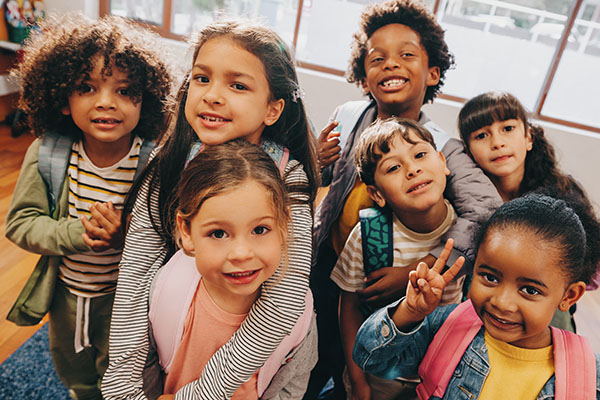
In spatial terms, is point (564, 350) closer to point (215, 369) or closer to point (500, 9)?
point (215, 369)

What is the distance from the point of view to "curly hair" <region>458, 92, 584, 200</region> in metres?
1.26

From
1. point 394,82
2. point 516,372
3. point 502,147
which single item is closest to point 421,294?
point 516,372

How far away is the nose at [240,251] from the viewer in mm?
791

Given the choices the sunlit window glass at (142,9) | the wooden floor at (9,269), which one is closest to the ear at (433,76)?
the wooden floor at (9,269)

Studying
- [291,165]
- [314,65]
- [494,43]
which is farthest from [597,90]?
[291,165]

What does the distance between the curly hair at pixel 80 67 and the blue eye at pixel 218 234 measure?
0.49 m

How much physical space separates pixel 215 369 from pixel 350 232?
1.96ft

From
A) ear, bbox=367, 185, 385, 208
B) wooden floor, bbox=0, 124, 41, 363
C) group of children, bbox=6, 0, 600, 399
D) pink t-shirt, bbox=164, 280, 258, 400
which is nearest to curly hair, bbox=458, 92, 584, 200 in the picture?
group of children, bbox=6, 0, 600, 399

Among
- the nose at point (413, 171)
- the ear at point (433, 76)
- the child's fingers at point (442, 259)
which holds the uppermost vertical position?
the ear at point (433, 76)

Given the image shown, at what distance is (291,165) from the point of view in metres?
1.03

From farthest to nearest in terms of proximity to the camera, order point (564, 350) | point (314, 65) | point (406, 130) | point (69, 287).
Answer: point (314, 65)
point (69, 287)
point (406, 130)
point (564, 350)

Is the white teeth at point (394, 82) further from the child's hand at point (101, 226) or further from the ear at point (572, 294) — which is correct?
the child's hand at point (101, 226)

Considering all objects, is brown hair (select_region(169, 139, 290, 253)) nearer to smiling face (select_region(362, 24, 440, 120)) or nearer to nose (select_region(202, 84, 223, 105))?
nose (select_region(202, 84, 223, 105))

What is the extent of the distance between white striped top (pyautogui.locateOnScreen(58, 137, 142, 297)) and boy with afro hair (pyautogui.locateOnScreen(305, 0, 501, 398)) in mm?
591
